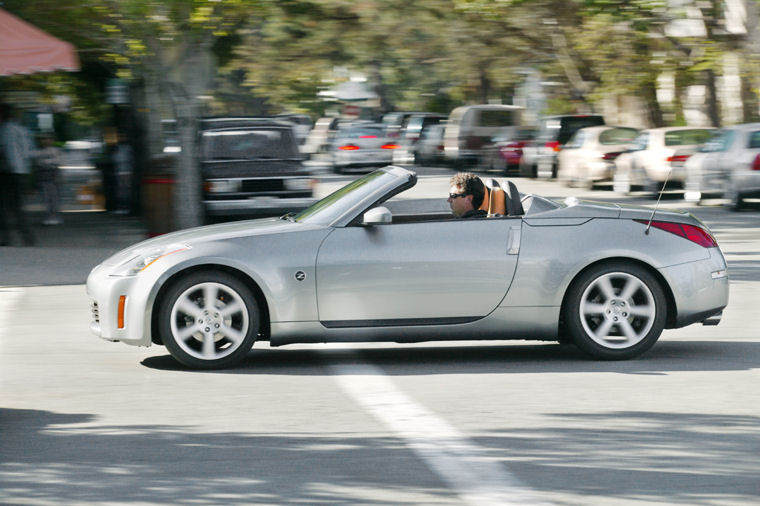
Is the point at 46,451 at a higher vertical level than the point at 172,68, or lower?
lower

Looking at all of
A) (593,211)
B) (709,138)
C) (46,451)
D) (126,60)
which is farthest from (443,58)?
(46,451)

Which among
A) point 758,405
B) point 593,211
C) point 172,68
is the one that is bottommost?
point 758,405

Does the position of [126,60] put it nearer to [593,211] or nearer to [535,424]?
[593,211]

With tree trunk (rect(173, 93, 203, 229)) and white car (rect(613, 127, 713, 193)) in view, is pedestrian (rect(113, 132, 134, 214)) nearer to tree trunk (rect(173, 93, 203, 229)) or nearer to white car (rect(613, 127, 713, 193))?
tree trunk (rect(173, 93, 203, 229))

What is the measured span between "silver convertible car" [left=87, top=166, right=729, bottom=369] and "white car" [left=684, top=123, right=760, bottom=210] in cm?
1497

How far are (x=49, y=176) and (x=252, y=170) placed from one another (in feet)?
14.7

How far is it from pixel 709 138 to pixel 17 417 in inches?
855

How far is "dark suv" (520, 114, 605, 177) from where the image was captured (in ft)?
111

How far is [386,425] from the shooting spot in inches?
266

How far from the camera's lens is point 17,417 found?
23.2 feet

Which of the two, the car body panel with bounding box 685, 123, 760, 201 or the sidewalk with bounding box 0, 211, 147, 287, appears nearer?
the sidewalk with bounding box 0, 211, 147, 287

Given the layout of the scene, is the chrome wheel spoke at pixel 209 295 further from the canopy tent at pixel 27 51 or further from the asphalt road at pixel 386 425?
the canopy tent at pixel 27 51

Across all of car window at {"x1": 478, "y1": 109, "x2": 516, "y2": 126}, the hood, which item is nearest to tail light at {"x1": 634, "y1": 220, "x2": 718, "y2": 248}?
the hood

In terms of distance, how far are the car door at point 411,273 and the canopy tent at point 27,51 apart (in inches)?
349
